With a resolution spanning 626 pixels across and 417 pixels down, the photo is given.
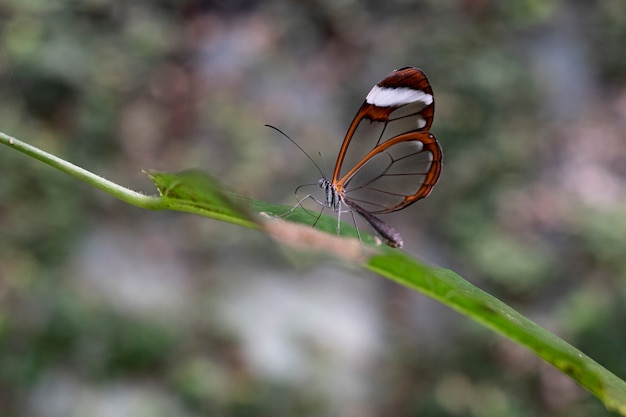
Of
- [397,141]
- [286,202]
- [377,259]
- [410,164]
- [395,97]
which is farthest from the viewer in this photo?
[286,202]

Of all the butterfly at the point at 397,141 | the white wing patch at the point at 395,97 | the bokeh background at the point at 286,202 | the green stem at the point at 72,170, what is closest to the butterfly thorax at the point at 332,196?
the butterfly at the point at 397,141

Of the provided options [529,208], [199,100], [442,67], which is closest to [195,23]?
[199,100]

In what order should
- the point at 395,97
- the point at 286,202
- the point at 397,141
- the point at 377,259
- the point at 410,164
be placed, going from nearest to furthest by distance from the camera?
the point at 377,259 → the point at 395,97 → the point at 397,141 → the point at 410,164 → the point at 286,202

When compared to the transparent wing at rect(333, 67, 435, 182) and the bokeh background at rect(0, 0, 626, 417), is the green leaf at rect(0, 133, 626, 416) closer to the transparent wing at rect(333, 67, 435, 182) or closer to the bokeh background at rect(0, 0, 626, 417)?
the transparent wing at rect(333, 67, 435, 182)

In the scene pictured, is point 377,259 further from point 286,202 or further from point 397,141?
point 286,202

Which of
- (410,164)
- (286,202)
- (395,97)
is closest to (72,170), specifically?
(395,97)

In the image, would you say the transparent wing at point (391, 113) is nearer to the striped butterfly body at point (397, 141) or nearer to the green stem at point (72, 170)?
the striped butterfly body at point (397, 141)
